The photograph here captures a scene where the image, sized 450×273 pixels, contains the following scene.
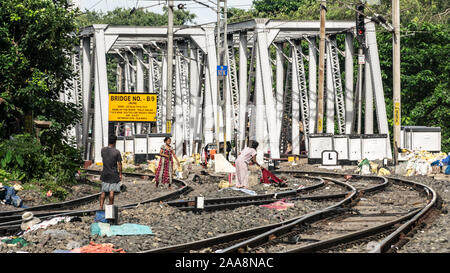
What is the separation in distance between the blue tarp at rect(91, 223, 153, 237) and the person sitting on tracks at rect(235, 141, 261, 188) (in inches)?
372

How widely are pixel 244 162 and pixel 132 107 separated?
18.4 meters

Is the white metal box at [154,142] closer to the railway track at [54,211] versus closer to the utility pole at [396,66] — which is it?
the utility pole at [396,66]

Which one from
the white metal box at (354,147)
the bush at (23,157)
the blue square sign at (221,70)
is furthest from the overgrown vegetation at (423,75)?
the bush at (23,157)

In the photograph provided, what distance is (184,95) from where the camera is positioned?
50.5 meters

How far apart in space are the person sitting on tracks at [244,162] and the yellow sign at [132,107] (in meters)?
17.2

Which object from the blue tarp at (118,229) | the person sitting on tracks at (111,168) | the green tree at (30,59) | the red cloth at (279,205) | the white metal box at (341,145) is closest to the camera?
the blue tarp at (118,229)

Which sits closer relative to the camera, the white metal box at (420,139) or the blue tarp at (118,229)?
the blue tarp at (118,229)

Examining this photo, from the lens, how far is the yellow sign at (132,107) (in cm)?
3881

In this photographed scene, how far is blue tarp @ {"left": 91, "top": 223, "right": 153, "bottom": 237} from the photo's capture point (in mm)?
11805

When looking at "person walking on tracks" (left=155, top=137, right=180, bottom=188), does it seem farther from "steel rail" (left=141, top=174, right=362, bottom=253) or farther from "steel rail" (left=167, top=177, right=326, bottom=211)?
"steel rail" (left=141, top=174, right=362, bottom=253)

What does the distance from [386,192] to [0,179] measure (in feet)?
35.5

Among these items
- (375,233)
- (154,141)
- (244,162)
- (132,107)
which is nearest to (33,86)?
(244,162)

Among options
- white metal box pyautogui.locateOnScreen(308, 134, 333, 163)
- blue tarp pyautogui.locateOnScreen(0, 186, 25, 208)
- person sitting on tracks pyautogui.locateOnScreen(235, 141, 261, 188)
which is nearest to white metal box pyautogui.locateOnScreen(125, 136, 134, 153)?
white metal box pyautogui.locateOnScreen(308, 134, 333, 163)
